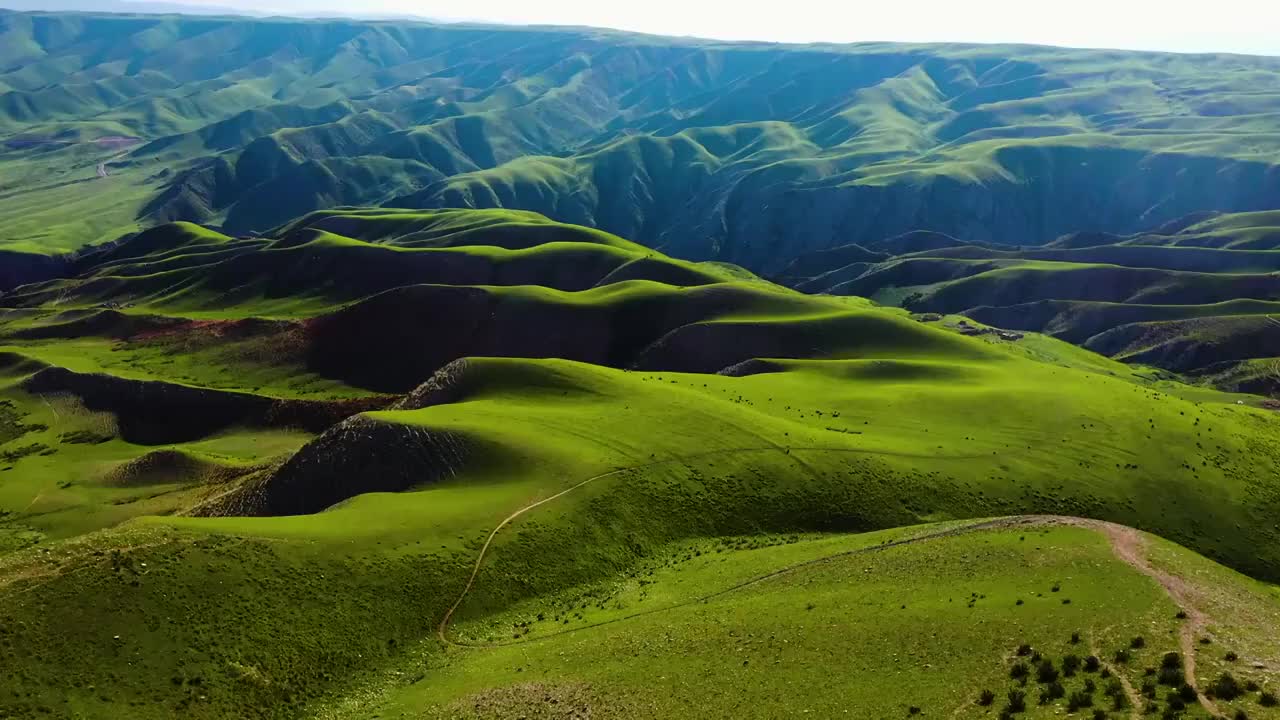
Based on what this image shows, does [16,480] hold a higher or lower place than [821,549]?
lower

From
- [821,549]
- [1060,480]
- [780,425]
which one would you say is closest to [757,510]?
[821,549]

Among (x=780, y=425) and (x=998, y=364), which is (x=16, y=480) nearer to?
(x=780, y=425)

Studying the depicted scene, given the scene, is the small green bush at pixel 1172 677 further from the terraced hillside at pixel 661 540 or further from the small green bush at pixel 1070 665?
the small green bush at pixel 1070 665

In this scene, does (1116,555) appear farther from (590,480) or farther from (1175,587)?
(590,480)

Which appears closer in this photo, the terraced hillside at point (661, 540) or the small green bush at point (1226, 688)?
the small green bush at point (1226, 688)

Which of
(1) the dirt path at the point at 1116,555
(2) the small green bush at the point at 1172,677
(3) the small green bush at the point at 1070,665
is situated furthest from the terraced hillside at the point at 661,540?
(2) the small green bush at the point at 1172,677

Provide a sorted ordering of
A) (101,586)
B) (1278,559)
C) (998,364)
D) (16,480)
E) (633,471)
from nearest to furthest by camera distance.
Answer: (101,586)
(1278,559)
(633,471)
(16,480)
(998,364)

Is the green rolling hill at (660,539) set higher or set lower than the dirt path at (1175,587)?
lower
